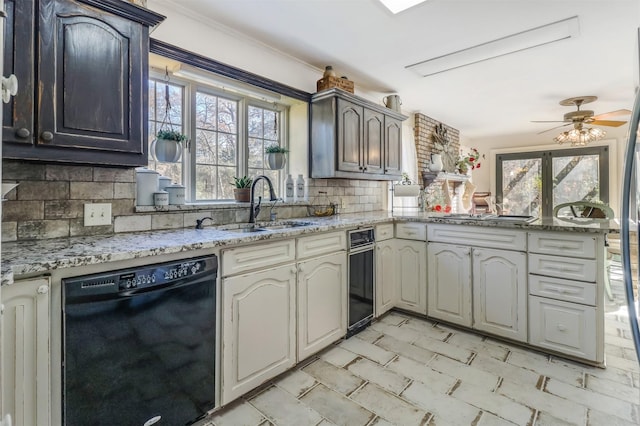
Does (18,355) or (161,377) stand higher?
(18,355)

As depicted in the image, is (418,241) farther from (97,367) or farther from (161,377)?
(97,367)

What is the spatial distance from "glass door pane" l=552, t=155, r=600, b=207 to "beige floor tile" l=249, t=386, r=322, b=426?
6912mm

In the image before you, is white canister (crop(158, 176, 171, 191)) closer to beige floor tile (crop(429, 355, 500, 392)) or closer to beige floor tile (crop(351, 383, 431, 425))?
beige floor tile (crop(351, 383, 431, 425))

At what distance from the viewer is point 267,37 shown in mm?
2580

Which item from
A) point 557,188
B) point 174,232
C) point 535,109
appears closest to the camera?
point 174,232

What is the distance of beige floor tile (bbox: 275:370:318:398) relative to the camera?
187 centimetres

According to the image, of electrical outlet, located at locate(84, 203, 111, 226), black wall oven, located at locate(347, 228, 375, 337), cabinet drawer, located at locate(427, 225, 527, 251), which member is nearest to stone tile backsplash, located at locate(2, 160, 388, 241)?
electrical outlet, located at locate(84, 203, 111, 226)

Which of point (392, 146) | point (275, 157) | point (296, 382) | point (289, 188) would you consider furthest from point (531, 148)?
point (296, 382)

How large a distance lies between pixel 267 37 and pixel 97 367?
8.07 feet

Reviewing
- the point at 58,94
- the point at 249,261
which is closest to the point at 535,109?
the point at 249,261

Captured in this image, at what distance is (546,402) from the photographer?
5.74 ft

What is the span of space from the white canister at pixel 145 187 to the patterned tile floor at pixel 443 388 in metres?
1.27

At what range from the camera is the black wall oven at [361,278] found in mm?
2490

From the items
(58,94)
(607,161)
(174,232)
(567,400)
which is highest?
(607,161)
